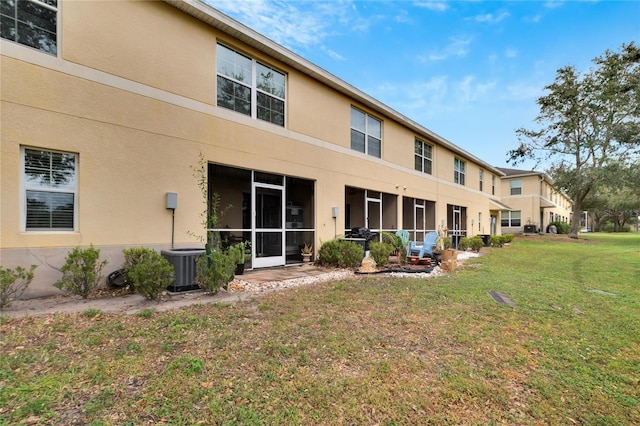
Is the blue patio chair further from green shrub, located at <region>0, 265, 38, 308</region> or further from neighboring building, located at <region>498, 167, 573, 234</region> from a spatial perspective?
neighboring building, located at <region>498, 167, 573, 234</region>

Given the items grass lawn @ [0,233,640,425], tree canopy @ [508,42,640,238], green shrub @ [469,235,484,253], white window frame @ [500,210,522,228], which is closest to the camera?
grass lawn @ [0,233,640,425]

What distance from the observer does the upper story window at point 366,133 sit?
38.8 ft

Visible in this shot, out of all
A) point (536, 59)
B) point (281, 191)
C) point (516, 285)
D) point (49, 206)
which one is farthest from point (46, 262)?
point (536, 59)

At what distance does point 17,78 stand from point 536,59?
17841 mm

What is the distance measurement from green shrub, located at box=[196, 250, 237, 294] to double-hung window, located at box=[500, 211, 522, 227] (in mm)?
35952

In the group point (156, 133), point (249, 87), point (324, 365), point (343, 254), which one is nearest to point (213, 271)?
point (324, 365)

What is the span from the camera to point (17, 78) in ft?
16.3

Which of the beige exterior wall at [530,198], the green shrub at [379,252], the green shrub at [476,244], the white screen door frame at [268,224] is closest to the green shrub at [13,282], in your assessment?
the white screen door frame at [268,224]

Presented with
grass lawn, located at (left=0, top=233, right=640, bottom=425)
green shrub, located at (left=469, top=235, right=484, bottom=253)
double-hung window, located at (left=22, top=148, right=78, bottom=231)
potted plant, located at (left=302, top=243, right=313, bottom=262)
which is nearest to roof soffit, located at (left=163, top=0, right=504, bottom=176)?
double-hung window, located at (left=22, top=148, right=78, bottom=231)

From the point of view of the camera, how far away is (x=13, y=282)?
4.59 meters

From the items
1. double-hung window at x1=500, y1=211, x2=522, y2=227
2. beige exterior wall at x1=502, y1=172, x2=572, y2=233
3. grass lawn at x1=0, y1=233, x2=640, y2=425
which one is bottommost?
grass lawn at x1=0, y1=233, x2=640, y2=425

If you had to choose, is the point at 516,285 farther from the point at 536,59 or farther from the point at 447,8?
the point at 536,59

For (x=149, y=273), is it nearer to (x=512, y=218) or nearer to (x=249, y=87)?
(x=249, y=87)

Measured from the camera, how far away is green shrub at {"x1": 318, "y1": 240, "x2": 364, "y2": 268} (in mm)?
9305
